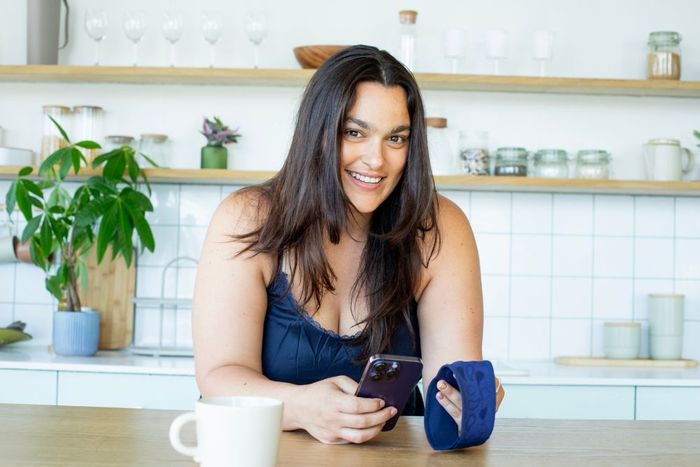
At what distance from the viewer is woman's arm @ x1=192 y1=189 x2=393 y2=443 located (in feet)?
4.44

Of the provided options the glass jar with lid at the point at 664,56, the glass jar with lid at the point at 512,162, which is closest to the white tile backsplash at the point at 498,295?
the glass jar with lid at the point at 512,162

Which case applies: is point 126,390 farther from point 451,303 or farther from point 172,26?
point 451,303

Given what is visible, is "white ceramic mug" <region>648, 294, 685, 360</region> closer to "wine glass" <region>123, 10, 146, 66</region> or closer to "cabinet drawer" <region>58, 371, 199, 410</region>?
"cabinet drawer" <region>58, 371, 199, 410</region>

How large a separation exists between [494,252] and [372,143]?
189cm

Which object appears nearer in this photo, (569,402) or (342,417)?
(342,417)

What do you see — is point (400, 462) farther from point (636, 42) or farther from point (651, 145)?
point (636, 42)

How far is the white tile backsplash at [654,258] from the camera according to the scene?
3410 mm

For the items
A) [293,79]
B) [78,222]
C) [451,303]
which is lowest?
[451,303]

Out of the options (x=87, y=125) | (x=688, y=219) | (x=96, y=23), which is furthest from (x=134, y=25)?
(x=688, y=219)

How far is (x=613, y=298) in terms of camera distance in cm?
340

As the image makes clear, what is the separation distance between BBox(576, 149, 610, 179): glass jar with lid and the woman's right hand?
2.15 m

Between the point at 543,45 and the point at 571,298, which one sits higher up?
the point at 543,45

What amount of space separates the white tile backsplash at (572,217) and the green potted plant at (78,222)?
1.38m

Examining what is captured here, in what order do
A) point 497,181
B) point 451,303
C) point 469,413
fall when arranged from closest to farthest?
point 469,413 < point 451,303 < point 497,181
